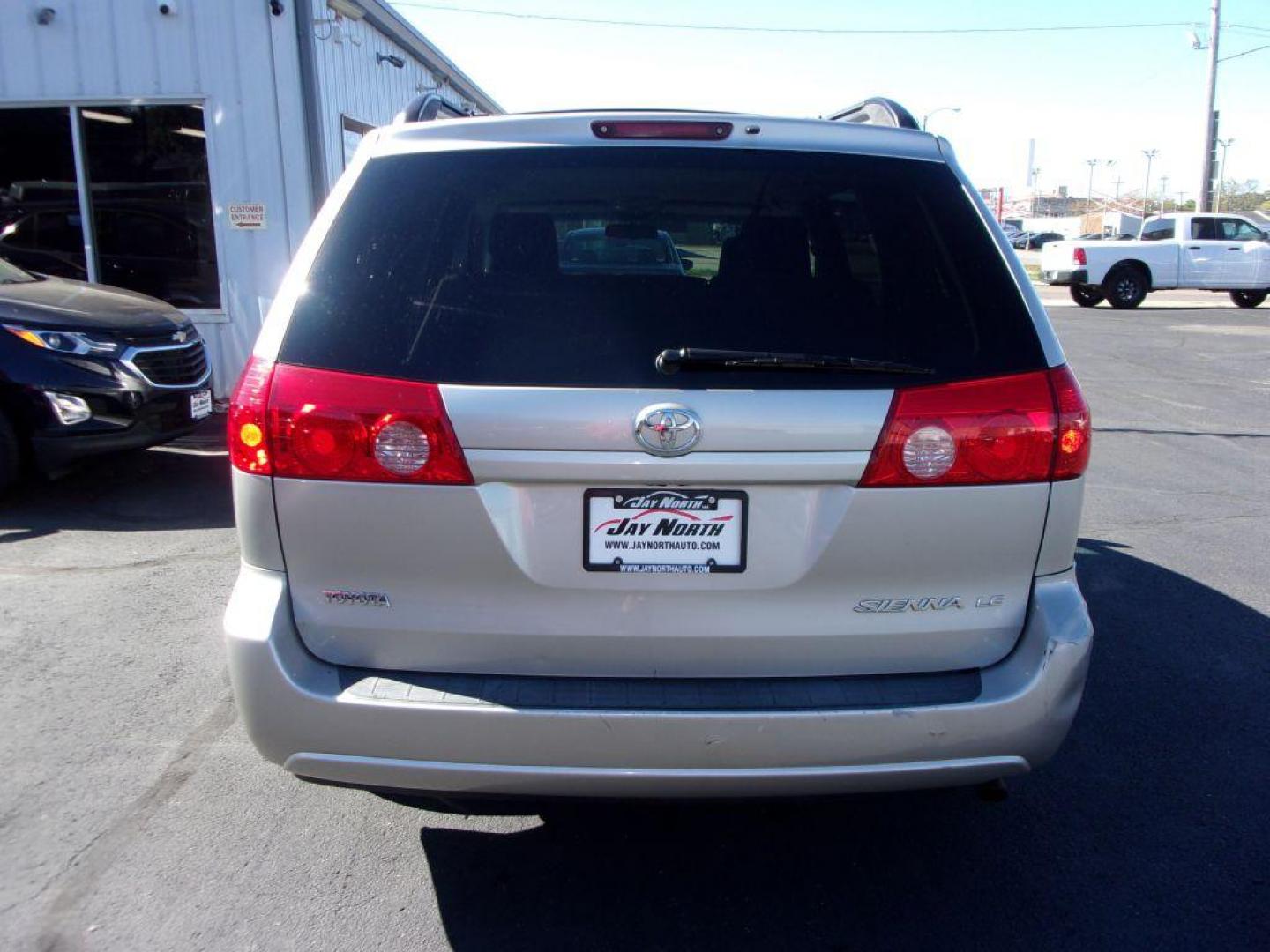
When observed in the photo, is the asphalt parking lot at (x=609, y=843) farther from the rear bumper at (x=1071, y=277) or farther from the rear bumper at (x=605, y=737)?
the rear bumper at (x=1071, y=277)

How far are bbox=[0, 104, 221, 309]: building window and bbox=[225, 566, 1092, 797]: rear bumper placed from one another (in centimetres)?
813

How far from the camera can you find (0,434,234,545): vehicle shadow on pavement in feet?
20.3

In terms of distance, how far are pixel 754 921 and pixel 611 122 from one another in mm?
1976

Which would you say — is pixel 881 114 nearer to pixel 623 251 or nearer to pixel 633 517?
pixel 623 251

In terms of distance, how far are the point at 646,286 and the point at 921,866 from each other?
1.75 m

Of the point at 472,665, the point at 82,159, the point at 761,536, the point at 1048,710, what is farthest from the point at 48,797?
the point at 82,159

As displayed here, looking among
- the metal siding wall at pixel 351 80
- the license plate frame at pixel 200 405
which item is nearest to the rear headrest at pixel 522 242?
the license plate frame at pixel 200 405

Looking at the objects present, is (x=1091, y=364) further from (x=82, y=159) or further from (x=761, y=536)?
(x=761, y=536)

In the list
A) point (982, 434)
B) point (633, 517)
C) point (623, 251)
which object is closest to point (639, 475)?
point (633, 517)

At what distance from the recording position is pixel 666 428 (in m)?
2.23

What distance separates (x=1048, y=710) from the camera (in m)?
2.40

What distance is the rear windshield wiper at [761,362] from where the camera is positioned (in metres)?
2.27

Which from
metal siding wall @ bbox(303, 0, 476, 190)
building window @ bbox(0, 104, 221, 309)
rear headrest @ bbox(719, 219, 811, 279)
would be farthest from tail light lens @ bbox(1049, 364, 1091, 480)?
building window @ bbox(0, 104, 221, 309)

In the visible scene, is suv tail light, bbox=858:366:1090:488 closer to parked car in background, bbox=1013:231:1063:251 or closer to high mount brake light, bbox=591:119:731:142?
high mount brake light, bbox=591:119:731:142
